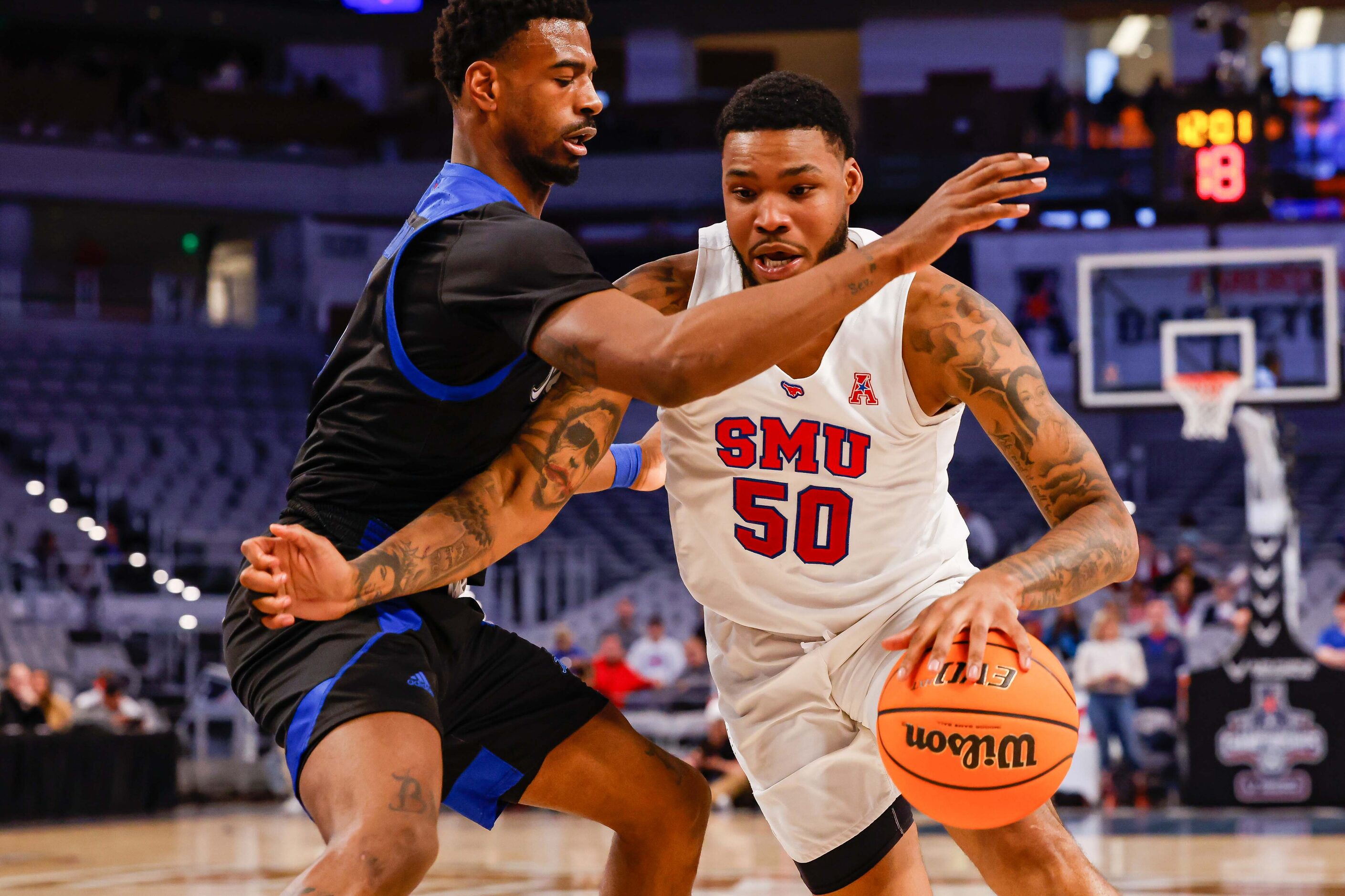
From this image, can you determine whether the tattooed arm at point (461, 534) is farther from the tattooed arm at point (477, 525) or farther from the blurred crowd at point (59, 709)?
the blurred crowd at point (59, 709)

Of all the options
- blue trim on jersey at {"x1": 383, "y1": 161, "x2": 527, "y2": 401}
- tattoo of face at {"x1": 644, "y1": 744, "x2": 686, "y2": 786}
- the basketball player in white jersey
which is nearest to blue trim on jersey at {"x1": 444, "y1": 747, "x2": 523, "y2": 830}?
tattoo of face at {"x1": 644, "y1": 744, "x2": 686, "y2": 786}

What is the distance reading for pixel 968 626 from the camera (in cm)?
291

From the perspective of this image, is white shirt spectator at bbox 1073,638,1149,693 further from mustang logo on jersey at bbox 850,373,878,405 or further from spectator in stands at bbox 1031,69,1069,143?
spectator in stands at bbox 1031,69,1069,143

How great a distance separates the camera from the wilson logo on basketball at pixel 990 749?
9.57 feet

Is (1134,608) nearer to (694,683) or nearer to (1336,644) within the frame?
(1336,644)

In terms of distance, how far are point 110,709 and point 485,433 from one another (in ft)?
34.3

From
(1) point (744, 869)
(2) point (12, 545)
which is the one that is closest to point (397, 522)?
(1) point (744, 869)

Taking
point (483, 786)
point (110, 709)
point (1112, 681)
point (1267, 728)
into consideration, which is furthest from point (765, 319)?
point (110, 709)

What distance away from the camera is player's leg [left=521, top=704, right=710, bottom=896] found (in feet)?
11.6

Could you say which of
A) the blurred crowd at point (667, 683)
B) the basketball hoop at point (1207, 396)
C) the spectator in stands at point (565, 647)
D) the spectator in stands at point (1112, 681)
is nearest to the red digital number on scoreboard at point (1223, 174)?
the basketball hoop at point (1207, 396)

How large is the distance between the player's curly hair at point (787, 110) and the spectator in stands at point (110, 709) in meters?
10.3

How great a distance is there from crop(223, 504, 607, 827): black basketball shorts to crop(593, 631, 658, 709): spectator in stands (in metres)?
8.41

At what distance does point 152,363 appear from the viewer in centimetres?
2017

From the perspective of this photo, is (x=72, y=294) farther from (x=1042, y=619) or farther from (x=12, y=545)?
(x=1042, y=619)
